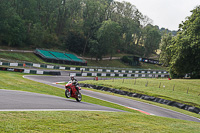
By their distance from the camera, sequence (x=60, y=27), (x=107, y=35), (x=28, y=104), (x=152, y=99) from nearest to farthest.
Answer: (x=28, y=104) < (x=152, y=99) < (x=107, y=35) < (x=60, y=27)

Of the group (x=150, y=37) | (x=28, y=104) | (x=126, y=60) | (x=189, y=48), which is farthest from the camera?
(x=150, y=37)

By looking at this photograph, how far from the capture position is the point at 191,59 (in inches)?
1483

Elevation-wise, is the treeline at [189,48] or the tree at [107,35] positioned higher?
the tree at [107,35]

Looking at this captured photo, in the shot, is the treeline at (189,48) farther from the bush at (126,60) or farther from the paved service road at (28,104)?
the bush at (126,60)

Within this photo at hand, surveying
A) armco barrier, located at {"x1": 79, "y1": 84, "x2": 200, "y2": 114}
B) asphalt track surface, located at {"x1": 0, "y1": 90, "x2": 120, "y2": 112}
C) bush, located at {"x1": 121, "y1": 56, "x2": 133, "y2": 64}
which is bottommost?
armco barrier, located at {"x1": 79, "y1": 84, "x2": 200, "y2": 114}

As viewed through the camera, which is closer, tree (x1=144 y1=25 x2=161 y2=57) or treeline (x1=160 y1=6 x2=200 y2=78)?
treeline (x1=160 y1=6 x2=200 y2=78)

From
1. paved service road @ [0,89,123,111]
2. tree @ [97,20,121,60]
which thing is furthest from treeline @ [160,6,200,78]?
tree @ [97,20,121,60]

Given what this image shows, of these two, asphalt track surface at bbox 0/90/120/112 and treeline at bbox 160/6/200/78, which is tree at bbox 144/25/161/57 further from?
asphalt track surface at bbox 0/90/120/112

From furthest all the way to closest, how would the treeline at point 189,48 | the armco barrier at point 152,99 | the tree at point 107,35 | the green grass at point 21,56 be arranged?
the tree at point 107,35, the green grass at point 21,56, the treeline at point 189,48, the armco barrier at point 152,99

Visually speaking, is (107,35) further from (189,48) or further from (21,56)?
(189,48)

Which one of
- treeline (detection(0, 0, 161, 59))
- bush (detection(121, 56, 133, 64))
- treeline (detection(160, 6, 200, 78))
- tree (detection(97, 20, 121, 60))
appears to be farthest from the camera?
bush (detection(121, 56, 133, 64))

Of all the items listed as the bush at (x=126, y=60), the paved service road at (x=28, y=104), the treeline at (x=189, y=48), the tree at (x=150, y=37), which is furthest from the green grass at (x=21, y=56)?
the tree at (x=150, y=37)

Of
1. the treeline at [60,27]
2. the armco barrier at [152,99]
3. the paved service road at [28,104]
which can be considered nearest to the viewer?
the paved service road at [28,104]

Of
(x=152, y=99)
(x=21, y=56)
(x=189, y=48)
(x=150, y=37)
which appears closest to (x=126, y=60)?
(x=150, y=37)
